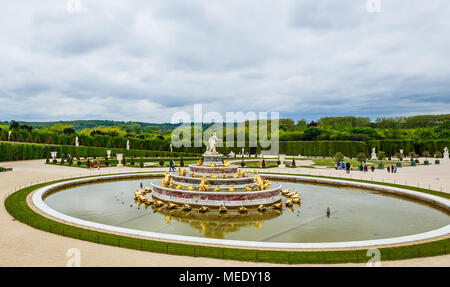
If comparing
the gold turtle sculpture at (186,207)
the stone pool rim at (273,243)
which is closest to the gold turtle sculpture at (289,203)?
the gold turtle sculpture at (186,207)


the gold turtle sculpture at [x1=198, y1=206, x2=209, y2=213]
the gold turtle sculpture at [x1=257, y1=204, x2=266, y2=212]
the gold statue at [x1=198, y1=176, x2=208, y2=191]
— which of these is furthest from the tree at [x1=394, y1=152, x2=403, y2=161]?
the gold turtle sculpture at [x1=198, y1=206, x2=209, y2=213]

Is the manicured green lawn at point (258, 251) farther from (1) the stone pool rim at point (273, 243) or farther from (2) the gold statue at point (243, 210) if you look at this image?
(2) the gold statue at point (243, 210)

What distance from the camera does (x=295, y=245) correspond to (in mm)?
12344

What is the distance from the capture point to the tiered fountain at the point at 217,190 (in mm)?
20141

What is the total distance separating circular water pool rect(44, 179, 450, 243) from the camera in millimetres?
14969

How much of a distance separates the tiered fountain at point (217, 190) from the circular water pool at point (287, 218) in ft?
3.61

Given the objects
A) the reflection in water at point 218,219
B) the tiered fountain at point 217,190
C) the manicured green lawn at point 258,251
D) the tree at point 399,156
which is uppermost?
the tree at point 399,156

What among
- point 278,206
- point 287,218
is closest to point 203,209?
point 278,206

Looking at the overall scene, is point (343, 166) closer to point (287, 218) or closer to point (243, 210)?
point (287, 218)

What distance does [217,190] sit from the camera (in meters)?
21.1

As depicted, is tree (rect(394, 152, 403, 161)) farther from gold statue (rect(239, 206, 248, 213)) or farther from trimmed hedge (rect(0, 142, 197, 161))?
gold statue (rect(239, 206, 248, 213))

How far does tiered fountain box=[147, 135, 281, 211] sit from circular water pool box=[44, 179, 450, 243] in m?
1.10

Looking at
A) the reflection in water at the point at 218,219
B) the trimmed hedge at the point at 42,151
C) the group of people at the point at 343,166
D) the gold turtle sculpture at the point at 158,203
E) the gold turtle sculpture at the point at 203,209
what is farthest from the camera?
the trimmed hedge at the point at 42,151
